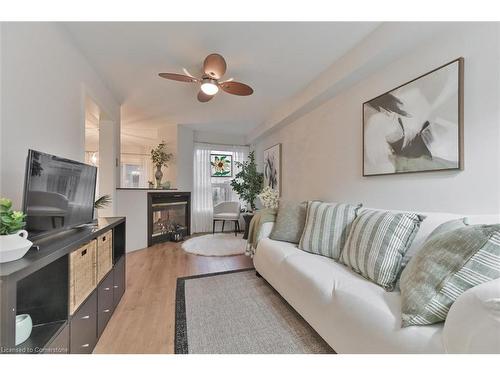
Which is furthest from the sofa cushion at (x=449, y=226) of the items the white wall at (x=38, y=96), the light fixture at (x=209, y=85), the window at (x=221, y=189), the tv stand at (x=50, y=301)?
the window at (x=221, y=189)

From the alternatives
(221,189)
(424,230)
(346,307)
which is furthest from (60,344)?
(221,189)

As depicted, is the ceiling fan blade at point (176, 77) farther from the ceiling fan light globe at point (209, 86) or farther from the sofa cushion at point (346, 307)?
the sofa cushion at point (346, 307)

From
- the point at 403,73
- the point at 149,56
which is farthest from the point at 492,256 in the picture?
the point at 149,56

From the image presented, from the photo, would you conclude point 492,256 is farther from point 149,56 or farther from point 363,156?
point 149,56

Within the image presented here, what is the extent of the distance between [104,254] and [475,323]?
1.99 m

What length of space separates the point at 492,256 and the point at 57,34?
2.93 metres

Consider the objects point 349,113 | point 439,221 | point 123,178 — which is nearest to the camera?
point 439,221

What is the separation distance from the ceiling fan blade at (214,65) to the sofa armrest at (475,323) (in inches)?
88.5

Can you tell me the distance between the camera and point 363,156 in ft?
6.77

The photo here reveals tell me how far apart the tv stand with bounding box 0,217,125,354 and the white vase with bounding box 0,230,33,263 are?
23 millimetres

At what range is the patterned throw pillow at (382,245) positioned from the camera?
121 centimetres

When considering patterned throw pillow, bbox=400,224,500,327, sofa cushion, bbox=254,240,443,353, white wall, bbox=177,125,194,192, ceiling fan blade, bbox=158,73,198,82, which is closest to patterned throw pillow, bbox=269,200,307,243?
sofa cushion, bbox=254,240,443,353

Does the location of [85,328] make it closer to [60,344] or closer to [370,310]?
[60,344]

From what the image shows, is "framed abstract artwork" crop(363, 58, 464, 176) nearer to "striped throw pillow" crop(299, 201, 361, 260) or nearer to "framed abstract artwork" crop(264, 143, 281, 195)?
"striped throw pillow" crop(299, 201, 361, 260)
